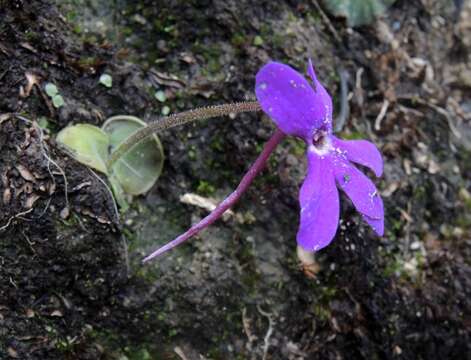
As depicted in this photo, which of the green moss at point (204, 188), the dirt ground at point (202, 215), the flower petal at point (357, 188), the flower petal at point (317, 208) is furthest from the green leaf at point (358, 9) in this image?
the flower petal at point (317, 208)

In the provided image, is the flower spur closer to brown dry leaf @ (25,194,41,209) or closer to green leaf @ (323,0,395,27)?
brown dry leaf @ (25,194,41,209)

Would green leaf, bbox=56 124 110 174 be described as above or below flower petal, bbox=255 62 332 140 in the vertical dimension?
below

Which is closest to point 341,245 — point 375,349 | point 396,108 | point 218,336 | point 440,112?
point 375,349

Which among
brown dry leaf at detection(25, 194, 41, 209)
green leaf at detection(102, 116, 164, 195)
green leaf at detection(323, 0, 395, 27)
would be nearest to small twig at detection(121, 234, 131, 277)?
green leaf at detection(102, 116, 164, 195)

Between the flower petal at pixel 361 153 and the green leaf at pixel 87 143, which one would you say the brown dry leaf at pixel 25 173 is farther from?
the flower petal at pixel 361 153

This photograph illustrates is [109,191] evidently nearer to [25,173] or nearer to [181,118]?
[25,173]

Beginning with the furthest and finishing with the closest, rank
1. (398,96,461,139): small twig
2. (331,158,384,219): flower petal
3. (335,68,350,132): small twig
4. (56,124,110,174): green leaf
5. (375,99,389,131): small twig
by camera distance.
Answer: (398,96,461,139): small twig
(375,99,389,131): small twig
(335,68,350,132): small twig
(56,124,110,174): green leaf
(331,158,384,219): flower petal

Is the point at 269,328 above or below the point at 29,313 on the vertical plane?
below

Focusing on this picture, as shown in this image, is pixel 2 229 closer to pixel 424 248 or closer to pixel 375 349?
pixel 375 349

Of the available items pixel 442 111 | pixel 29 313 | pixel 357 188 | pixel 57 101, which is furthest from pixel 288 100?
pixel 442 111
